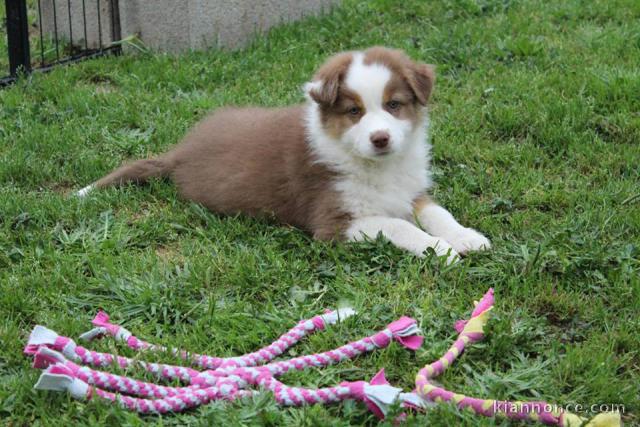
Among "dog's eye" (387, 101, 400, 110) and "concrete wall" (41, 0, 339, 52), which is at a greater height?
"dog's eye" (387, 101, 400, 110)

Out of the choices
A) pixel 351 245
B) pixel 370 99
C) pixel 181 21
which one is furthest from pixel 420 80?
pixel 181 21

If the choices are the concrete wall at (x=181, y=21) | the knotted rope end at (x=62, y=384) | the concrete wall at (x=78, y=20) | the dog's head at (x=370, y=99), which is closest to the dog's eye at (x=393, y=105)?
the dog's head at (x=370, y=99)

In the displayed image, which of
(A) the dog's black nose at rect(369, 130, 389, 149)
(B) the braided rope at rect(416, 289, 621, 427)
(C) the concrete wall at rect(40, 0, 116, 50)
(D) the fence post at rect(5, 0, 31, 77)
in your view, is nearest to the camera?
(B) the braided rope at rect(416, 289, 621, 427)

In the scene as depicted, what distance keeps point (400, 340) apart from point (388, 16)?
558cm

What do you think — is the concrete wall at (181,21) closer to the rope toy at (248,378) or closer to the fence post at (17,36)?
the fence post at (17,36)

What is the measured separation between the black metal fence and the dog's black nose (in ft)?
12.9

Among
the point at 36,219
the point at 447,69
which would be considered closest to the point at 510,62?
the point at 447,69

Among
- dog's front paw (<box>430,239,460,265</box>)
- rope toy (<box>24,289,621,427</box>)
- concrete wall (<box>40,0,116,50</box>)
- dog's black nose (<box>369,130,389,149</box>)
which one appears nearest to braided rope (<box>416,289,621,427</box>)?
rope toy (<box>24,289,621,427</box>)

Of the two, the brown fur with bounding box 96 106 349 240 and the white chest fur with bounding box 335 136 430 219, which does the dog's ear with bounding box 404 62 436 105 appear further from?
the brown fur with bounding box 96 106 349 240

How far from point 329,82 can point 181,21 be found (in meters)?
3.58

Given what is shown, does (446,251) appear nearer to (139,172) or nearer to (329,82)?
(329,82)

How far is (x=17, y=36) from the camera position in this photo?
22.8ft

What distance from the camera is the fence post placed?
6934mm

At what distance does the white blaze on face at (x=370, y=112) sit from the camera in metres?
4.34
